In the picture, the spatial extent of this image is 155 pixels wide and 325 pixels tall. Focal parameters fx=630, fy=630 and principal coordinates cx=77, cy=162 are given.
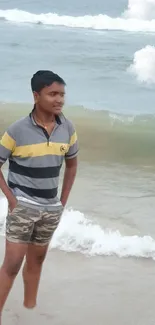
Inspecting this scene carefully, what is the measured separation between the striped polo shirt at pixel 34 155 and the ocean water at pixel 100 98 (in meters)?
1.58

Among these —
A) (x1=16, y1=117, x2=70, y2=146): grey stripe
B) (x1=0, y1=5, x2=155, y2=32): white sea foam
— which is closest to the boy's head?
(x1=16, y1=117, x2=70, y2=146): grey stripe

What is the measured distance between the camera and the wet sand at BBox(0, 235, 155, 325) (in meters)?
3.46

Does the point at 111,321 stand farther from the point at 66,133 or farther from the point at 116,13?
the point at 116,13

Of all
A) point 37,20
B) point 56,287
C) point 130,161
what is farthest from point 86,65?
point 56,287

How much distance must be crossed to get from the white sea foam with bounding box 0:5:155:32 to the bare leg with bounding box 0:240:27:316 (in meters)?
18.3

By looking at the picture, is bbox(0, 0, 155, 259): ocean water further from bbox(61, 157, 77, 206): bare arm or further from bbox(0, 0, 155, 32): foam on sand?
bbox(61, 157, 77, 206): bare arm

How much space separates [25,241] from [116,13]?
2239 cm

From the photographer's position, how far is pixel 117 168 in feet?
23.6

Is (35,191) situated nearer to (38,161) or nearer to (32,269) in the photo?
(38,161)

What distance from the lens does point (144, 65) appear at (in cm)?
1442

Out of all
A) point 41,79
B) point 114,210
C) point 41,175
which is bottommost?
point 114,210

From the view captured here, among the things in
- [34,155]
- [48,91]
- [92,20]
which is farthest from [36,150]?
[92,20]

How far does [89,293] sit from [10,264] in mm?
905

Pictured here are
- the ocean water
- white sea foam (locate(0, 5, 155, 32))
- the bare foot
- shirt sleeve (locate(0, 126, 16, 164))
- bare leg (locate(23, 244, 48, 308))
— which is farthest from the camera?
white sea foam (locate(0, 5, 155, 32))
